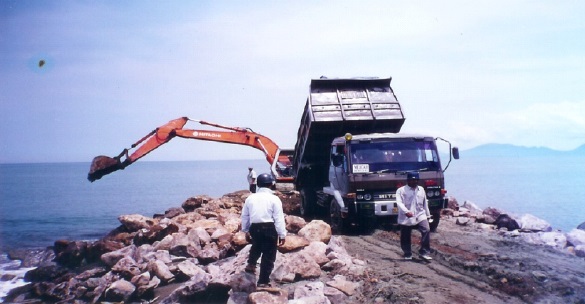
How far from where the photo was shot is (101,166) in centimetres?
1412

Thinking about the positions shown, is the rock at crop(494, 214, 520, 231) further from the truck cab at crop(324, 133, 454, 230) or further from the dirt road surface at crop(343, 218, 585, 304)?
the truck cab at crop(324, 133, 454, 230)

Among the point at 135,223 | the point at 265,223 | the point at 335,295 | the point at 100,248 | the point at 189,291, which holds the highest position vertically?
the point at 265,223

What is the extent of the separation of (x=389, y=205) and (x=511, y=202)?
35810 millimetres

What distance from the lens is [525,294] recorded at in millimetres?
6355

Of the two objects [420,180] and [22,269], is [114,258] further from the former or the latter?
[420,180]

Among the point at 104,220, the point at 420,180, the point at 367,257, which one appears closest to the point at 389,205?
the point at 420,180

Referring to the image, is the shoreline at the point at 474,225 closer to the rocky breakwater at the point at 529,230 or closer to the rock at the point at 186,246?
the rocky breakwater at the point at 529,230

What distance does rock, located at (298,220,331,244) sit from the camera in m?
8.99

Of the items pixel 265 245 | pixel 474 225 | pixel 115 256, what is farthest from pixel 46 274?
pixel 474 225

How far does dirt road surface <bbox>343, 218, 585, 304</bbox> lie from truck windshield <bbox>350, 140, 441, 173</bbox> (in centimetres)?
169

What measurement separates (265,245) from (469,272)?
11.8ft

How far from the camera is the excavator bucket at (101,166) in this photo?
46.1 feet

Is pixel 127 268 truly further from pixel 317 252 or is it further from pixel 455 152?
pixel 455 152

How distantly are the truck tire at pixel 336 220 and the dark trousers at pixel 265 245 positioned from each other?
4.28 metres
